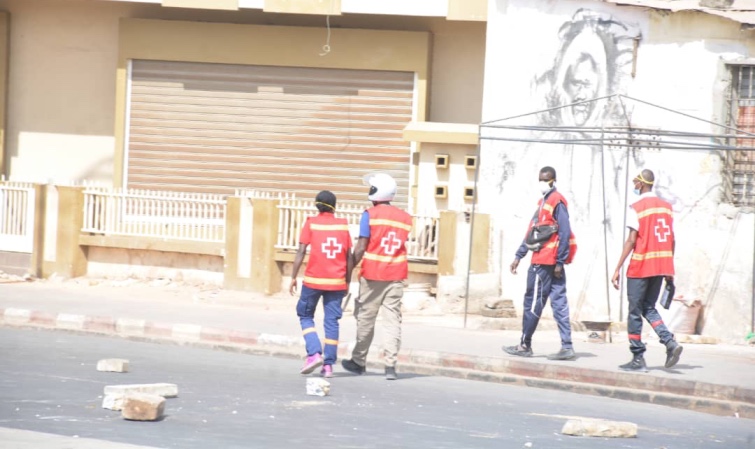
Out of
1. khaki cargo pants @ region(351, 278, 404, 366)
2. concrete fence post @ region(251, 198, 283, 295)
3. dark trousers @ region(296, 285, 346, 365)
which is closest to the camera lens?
dark trousers @ region(296, 285, 346, 365)

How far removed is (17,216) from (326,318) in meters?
9.50

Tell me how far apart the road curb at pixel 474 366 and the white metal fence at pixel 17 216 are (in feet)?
14.4

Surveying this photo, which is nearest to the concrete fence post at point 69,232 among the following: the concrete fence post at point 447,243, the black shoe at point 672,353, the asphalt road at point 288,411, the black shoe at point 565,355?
the concrete fence post at point 447,243

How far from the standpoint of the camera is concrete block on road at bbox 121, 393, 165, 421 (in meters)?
8.31

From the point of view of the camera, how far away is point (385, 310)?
11.1 meters

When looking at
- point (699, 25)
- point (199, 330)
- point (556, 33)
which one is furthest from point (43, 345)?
point (699, 25)

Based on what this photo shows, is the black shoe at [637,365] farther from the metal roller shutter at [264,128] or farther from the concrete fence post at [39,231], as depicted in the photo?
the concrete fence post at [39,231]

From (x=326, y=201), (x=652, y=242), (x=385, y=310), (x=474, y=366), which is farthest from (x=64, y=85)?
(x=652, y=242)

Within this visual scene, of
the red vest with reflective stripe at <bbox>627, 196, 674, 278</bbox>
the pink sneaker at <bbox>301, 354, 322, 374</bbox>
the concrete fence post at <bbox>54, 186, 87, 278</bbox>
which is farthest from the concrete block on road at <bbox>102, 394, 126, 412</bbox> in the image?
the concrete fence post at <bbox>54, 186, 87, 278</bbox>

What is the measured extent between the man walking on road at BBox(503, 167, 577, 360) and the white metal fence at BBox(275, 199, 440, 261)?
458 cm

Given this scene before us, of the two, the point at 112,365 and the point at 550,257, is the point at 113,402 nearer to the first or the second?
the point at 112,365

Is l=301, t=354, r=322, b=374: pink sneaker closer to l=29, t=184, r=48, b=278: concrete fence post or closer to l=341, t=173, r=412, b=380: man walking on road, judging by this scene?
l=341, t=173, r=412, b=380: man walking on road

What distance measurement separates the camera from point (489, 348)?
42.5 feet

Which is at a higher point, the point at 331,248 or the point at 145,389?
the point at 331,248
